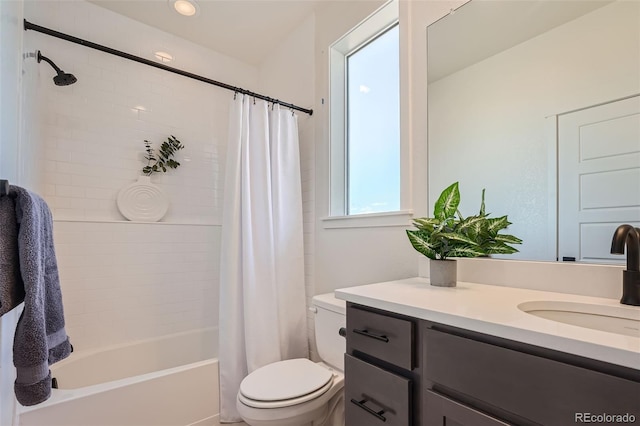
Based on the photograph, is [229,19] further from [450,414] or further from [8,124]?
[450,414]

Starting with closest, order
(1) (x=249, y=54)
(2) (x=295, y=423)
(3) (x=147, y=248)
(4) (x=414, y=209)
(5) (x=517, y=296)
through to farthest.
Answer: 1. (5) (x=517, y=296)
2. (2) (x=295, y=423)
3. (4) (x=414, y=209)
4. (3) (x=147, y=248)
5. (1) (x=249, y=54)

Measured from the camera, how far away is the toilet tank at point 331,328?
1429 millimetres

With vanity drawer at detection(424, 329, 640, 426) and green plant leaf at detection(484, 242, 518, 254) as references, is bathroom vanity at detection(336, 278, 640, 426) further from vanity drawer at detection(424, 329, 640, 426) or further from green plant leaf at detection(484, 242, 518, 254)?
green plant leaf at detection(484, 242, 518, 254)

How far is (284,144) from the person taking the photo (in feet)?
6.54

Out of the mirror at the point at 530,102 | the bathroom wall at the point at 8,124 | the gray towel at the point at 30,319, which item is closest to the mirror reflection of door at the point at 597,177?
the mirror at the point at 530,102

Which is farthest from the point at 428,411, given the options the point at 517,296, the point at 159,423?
the point at 159,423

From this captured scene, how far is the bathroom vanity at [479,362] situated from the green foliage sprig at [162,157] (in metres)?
1.87

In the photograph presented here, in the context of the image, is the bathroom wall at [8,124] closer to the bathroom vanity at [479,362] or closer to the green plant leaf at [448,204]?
the bathroom vanity at [479,362]

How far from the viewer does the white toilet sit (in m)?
1.22

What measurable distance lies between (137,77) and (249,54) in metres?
0.91

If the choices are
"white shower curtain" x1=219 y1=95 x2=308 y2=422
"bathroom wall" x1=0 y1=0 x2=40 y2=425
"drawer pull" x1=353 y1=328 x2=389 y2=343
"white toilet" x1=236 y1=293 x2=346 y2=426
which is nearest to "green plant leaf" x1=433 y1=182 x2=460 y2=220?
"drawer pull" x1=353 y1=328 x2=389 y2=343

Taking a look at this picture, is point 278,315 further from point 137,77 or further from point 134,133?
point 137,77

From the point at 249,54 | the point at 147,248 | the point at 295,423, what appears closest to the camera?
the point at 295,423

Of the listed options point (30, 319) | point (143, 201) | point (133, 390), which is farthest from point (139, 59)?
point (133, 390)
